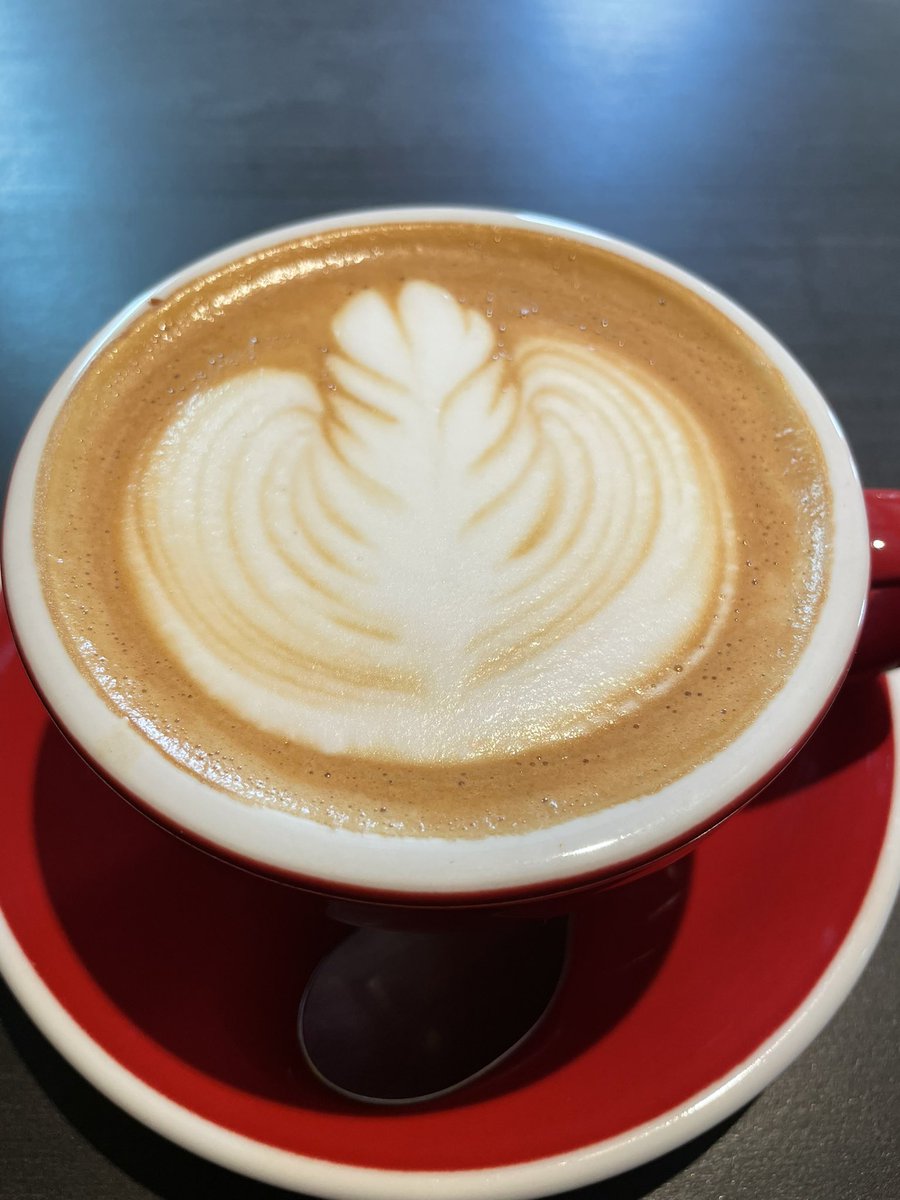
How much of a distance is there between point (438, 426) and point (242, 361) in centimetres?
18

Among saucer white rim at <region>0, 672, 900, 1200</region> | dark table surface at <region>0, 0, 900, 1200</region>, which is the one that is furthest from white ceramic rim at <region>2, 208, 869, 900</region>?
dark table surface at <region>0, 0, 900, 1200</region>

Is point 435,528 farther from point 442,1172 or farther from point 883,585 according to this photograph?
point 442,1172

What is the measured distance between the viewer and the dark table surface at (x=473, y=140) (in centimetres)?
146

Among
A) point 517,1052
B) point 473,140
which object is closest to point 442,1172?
point 517,1052

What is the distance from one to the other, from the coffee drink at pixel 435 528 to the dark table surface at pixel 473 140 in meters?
0.52

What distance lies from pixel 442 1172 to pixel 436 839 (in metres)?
0.23

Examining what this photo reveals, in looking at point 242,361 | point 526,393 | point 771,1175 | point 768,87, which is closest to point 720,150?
point 768,87

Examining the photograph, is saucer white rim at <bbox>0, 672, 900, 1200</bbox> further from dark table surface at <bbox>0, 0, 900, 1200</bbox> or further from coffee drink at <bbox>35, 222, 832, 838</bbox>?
dark table surface at <bbox>0, 0, 900, 1200</bbox>

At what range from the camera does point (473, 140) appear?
1.66 metres

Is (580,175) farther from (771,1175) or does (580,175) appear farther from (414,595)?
(771,1175)

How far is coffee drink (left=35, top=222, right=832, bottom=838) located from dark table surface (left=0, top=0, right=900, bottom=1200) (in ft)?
1.71

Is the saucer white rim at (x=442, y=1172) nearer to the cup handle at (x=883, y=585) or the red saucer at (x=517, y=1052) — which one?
the red saucer at (x=517, y=1052)

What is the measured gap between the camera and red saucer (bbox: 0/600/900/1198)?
66 centimetres


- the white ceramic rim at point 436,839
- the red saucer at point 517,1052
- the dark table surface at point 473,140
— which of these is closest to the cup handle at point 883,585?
the white ceramic rim at point 436,839
